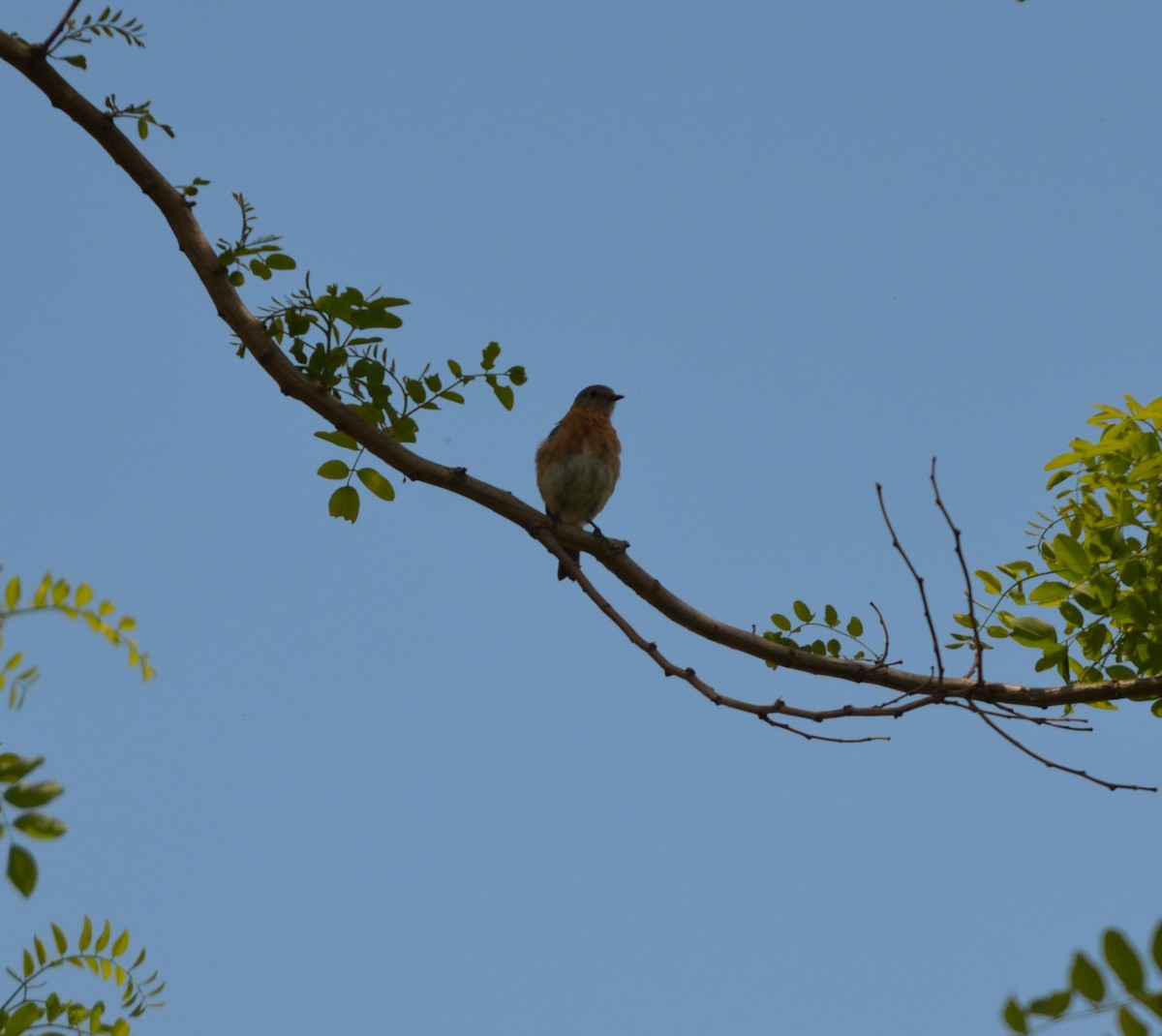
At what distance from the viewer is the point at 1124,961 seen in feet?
5.83

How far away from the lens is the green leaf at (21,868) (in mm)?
1778

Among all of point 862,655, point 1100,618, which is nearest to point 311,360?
point 862,655

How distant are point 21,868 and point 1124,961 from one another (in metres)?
1.51

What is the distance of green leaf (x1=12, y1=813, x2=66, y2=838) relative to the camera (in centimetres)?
180

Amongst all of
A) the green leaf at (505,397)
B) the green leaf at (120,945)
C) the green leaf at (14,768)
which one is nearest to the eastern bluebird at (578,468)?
the green leaf at (505,397)

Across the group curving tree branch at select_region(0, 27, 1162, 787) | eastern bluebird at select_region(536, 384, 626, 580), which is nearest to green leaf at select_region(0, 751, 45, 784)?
curving tree branch at select_region(0, 27, 1162, 787)

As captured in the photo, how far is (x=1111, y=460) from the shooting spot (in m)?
4.29

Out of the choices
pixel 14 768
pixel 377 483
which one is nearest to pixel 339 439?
pixel 377 483

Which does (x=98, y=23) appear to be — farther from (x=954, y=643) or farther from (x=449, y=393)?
(x=954, y=643)

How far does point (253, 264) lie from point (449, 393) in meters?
0.82

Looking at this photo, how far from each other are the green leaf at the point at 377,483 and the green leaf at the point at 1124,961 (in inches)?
125

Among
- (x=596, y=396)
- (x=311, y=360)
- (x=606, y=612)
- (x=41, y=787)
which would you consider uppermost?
(x=596, y=396)

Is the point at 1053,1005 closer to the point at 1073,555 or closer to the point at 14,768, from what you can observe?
the point at 14,768

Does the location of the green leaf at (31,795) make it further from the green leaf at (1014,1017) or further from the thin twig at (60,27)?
the thin twig at (60,27)
